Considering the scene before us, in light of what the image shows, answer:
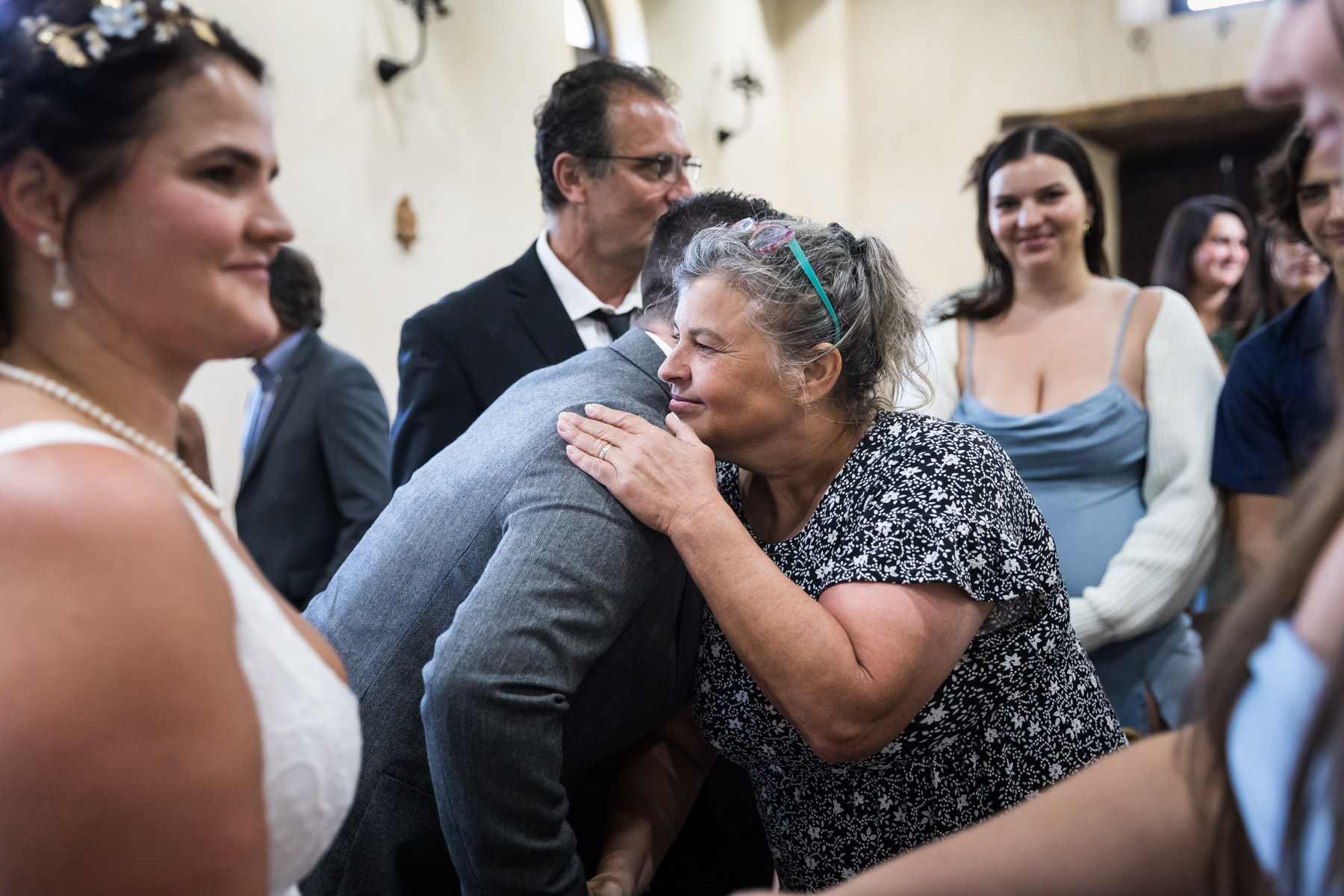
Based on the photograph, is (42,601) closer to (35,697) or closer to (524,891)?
(35,697)

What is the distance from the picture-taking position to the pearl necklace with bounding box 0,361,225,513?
2.89 ft

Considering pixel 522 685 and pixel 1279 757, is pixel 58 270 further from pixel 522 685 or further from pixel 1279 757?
pixel 1279 757

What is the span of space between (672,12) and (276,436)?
4.97 meters

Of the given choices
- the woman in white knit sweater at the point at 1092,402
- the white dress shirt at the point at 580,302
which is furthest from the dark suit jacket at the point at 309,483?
the woman in white knit sweater at the point at 1092,402

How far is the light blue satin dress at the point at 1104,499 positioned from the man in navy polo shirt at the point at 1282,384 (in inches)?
7.4

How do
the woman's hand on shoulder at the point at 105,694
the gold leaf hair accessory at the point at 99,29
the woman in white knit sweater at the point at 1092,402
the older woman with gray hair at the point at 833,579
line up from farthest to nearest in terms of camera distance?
the woman in white knit sweater at the point at 1092,402 < the older woman with gray hair at the point at 833,579 < the gold leaf hair accessory at the point at 99,29 < the woman's hand on shoulder at the point at 105,694

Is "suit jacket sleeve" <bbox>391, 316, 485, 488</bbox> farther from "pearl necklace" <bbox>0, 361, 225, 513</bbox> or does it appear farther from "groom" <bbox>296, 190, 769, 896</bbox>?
"pearl necklace" <bbox>0, 361, 225, 513</bbox>

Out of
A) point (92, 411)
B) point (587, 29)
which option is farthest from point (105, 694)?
point (587, 29)

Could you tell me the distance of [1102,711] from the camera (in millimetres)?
1663

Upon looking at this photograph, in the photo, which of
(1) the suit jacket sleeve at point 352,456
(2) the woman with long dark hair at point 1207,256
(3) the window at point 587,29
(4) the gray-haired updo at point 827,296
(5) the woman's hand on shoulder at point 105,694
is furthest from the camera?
(3) the window at point 587,29

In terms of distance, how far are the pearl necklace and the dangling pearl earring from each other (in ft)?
0.21

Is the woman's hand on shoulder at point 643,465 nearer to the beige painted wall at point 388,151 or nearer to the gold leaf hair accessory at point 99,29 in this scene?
the gold leaf hair accessory at point 99,29

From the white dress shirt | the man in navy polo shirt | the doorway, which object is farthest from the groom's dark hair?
the doorway

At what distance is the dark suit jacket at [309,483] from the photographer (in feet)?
9.80
